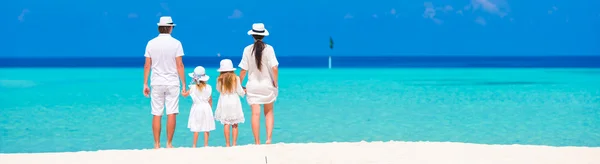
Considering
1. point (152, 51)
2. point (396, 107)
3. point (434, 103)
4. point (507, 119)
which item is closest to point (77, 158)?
point (152, 51)

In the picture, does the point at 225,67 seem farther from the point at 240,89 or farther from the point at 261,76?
the point at 261,76

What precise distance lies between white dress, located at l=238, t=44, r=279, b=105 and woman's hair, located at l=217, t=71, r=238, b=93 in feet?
0.98

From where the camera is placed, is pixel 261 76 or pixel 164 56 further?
pixel 261 76

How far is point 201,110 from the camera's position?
867 cm

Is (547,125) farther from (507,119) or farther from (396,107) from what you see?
(396,107)

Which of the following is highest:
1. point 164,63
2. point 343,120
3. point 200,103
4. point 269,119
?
point 164,63

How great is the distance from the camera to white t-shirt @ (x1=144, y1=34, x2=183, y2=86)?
7695mm

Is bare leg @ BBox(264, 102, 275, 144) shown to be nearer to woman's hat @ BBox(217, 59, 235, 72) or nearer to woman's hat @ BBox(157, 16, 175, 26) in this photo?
woman's hat @ BBox(217, 59, 235, 72)

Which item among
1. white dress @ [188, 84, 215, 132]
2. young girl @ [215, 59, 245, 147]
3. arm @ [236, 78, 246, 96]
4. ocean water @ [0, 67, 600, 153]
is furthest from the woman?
ocean water @ [0, 67, 600, 153]

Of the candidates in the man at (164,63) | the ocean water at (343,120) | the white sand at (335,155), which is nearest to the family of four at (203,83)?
the man at (164,63)

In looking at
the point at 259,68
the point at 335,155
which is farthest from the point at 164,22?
the point at 335,155

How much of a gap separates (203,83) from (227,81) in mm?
325

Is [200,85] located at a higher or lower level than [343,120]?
higher

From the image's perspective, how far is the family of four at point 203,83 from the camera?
304 inches
